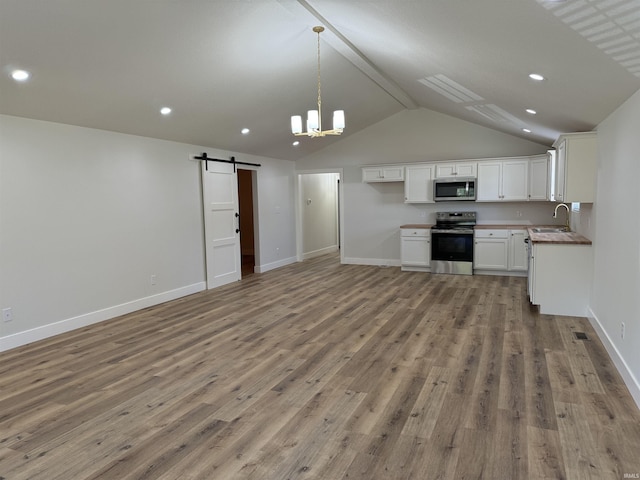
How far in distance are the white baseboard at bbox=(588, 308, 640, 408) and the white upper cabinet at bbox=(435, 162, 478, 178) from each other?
3.56 m

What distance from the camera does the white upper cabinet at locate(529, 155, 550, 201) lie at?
22.4 feet

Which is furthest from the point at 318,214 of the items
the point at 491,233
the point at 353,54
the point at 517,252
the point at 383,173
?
the point at 353,54

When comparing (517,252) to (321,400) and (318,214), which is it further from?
(321,400)

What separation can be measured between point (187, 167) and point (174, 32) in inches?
114

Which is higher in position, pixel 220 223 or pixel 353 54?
pixel 353 54

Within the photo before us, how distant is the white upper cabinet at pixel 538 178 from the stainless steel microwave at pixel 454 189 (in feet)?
2.88

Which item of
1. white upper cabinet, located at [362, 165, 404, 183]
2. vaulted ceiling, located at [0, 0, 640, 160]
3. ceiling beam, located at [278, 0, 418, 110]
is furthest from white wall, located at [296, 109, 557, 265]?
vaulted ceiling, located at [0, 0, 640, 160]

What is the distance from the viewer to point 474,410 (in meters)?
2.73

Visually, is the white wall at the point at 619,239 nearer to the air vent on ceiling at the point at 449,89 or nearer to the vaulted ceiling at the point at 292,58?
the vaulted ceiling at the point at 292,58

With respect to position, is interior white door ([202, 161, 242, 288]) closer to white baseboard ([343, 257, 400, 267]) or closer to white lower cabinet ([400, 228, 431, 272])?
white baseboard ([343, 257, 400, 267])

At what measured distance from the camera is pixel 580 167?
440 cm

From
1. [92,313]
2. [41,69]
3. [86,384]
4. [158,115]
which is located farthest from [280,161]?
[86,384]

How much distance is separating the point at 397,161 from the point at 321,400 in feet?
20.1

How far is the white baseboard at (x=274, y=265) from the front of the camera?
814 centimetres
